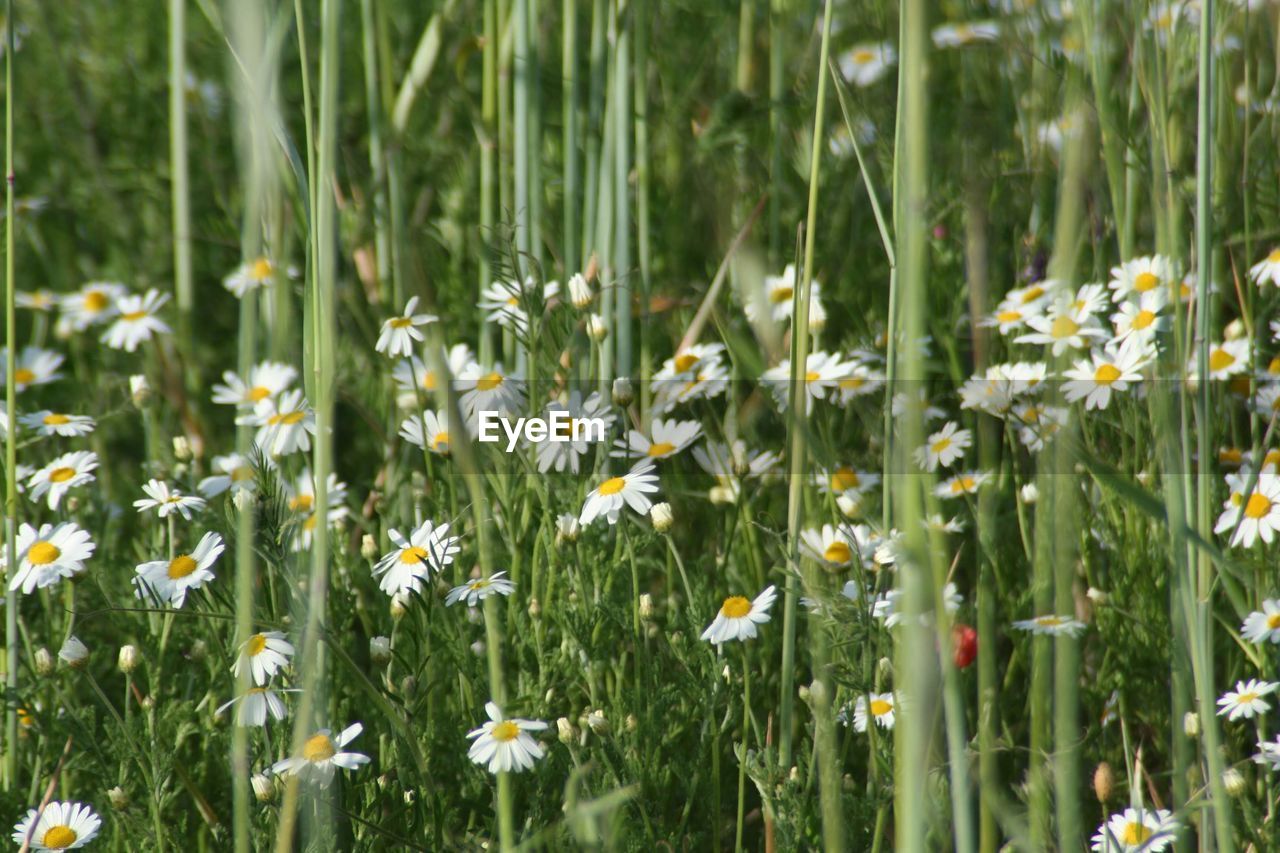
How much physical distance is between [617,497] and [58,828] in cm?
42

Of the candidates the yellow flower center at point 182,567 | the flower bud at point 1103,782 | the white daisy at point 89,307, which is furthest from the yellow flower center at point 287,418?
the flower bud at point 1103,782

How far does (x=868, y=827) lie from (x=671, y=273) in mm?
787

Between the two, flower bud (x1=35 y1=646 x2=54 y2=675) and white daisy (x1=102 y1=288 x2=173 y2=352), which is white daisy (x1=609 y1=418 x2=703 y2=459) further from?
white daisy (x1=102 y1=288 x2=173 y2=352)

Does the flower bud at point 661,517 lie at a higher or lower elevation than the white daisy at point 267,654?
higher

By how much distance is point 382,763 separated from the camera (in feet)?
2.79

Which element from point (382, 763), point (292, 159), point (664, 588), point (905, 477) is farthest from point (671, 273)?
point (905, 477)

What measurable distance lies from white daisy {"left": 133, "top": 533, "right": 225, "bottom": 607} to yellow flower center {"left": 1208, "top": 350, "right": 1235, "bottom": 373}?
0.83 metres

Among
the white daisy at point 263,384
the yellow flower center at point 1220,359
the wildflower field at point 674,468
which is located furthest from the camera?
the white daisy at point 263,384

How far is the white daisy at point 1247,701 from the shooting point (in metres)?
0.80

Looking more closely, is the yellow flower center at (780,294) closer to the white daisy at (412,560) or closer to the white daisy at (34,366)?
the white daisy at (412,560)

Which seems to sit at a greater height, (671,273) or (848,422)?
(671,273)

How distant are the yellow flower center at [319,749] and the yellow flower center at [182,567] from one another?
181 mm

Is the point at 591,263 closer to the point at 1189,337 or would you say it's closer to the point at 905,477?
the point at 1189,337

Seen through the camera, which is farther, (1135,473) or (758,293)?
(1135,473)
